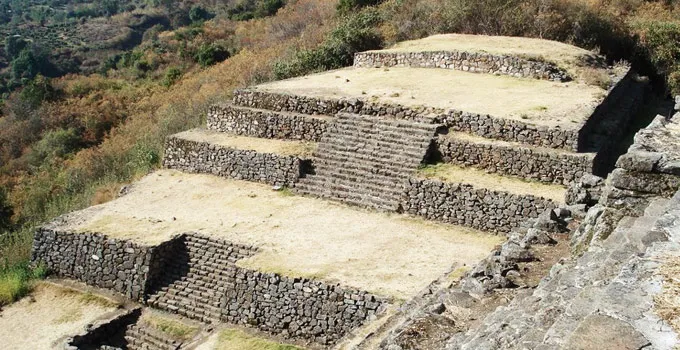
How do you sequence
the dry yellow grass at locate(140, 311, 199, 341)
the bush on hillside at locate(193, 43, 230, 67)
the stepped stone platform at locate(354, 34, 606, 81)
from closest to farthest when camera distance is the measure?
the dry yellow grass at locate(140, 311, 199, 341)
the stepped stone platform at locate(354, 34, 606, 81)
the bush on hillside at locate(193, 43, 230, 67)

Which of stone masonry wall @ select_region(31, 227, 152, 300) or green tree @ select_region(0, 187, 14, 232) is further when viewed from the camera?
green tree @ select_region(0, 187, 14, 232)

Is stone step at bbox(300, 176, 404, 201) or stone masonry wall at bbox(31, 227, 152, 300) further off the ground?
stone step at bbox(300, 176, 404, 201)

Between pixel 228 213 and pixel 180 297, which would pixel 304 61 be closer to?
pixel 228 213

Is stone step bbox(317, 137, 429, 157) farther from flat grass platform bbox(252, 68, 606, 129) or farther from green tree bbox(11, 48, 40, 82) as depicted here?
green tree bbox(11, 48, 40, 82)

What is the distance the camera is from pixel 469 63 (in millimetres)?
20516

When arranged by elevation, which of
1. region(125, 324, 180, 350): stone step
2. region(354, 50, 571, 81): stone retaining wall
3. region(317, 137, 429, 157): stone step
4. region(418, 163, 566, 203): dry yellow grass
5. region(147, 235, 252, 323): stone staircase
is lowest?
region(125, 324, 180, 350): stone step

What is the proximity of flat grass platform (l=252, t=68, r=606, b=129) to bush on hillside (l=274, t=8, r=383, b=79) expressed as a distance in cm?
301

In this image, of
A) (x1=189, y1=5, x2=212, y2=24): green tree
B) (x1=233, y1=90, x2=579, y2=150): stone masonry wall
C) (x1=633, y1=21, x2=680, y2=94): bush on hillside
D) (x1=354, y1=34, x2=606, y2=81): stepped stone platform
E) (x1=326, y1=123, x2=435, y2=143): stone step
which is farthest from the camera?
(x1=189, y1=5, x2=212, y2=24): green tree

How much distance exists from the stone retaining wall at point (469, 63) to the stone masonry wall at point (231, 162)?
7.34 m

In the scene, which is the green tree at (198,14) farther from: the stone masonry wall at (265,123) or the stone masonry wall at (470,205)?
the stone masonry wall at (470,205)

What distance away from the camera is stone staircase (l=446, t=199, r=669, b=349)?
387 centimetres

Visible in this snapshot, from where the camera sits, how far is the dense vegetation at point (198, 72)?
20812 mm

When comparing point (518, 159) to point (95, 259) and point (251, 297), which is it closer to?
point (251, 297)

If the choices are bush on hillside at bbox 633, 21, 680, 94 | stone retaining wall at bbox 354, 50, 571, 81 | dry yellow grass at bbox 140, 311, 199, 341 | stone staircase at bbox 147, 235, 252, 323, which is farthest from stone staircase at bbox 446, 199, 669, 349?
bush on hillside at bbox 633, 21, 680, 94
